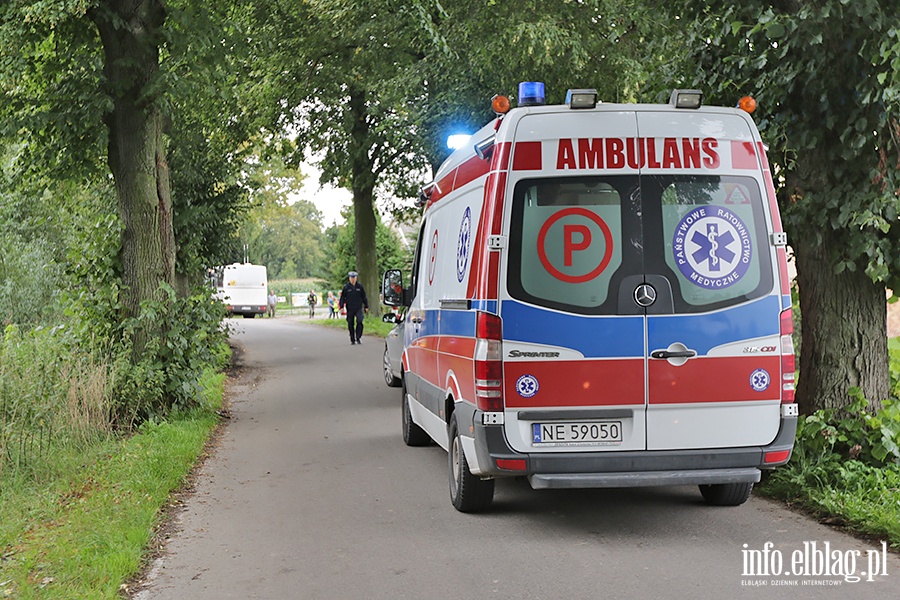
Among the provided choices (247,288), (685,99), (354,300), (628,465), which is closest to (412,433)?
(628,465)

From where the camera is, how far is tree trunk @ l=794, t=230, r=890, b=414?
7.98 meters

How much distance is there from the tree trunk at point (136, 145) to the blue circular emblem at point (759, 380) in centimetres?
803

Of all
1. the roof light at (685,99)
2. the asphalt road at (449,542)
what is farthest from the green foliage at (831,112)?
the asphalt road at (449,542)

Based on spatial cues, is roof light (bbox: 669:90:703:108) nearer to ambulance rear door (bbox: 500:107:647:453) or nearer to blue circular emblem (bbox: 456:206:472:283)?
ambulance rear door (bbox: 500:107:647:453)

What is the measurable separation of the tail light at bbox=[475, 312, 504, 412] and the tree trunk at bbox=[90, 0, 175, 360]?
699 centimetres

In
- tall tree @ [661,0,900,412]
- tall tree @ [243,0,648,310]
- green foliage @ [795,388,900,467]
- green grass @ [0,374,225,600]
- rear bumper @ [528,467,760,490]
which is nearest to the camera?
green grass @ [0,374,225,600]

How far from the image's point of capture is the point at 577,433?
636cm

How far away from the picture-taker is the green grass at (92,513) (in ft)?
18.6

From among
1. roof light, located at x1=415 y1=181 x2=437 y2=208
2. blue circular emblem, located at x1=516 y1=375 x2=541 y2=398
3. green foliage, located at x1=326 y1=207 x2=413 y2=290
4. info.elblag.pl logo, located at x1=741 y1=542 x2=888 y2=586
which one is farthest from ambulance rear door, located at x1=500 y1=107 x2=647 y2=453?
green foliage, located at x1=326 y1=207 x2=413 y2=290

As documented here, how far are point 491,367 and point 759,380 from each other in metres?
1.68

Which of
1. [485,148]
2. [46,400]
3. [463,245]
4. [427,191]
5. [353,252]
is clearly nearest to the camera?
[485,148]

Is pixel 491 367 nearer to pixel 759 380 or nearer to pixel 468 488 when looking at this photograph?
pixel 468 488

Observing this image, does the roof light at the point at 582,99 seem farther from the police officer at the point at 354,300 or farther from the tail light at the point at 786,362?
the police officer at the point at 354,300

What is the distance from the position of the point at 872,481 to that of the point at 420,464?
399 cm
